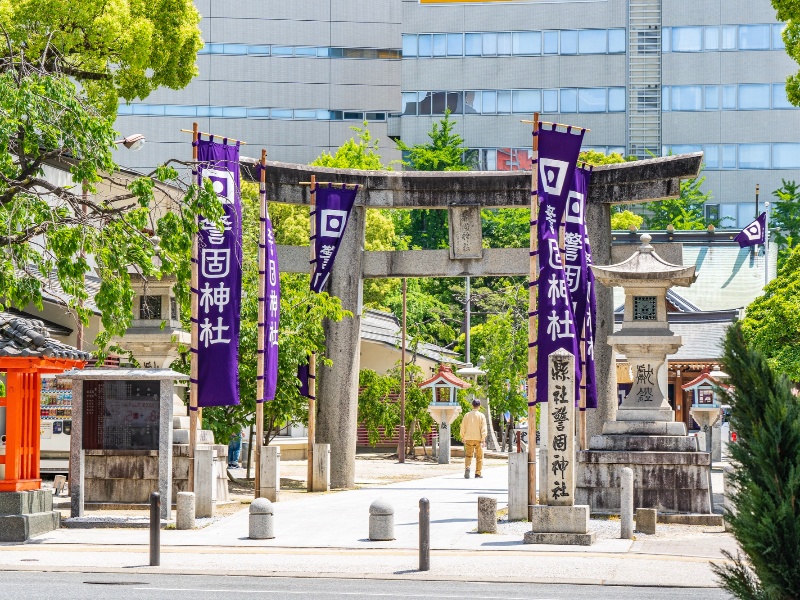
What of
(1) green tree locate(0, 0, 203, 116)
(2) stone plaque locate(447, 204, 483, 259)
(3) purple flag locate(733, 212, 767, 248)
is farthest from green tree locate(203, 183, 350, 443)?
(3) purple flag locate(733, 212, 767, 248)

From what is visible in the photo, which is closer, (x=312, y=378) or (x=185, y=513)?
(x=185, y=513)

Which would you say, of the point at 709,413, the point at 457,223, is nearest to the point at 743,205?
the point at 709,413

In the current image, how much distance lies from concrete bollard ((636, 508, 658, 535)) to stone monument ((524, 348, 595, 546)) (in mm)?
1620

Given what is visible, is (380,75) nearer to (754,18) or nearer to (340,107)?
(340,107)

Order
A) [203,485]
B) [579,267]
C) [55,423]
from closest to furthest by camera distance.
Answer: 1. [203,485]
2. [579,267]
3. [55,423]

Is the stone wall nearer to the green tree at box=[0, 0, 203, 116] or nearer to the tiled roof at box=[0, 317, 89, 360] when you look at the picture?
the tiled roof at box=[0, 317, 89, 360]

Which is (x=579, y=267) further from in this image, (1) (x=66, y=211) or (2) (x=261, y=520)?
(1) (x=66, y=211)

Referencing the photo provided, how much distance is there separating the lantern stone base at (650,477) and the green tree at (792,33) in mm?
6509

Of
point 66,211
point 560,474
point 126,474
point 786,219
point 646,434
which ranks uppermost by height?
point 786,219

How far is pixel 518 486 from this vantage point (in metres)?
21.0

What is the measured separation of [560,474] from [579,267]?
6319 mm

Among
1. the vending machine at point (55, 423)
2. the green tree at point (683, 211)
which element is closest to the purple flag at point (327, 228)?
the vending machine at point (55, 423)

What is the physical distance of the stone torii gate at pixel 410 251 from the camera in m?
28.2

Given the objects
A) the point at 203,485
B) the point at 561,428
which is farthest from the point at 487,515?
the point at 203,485
